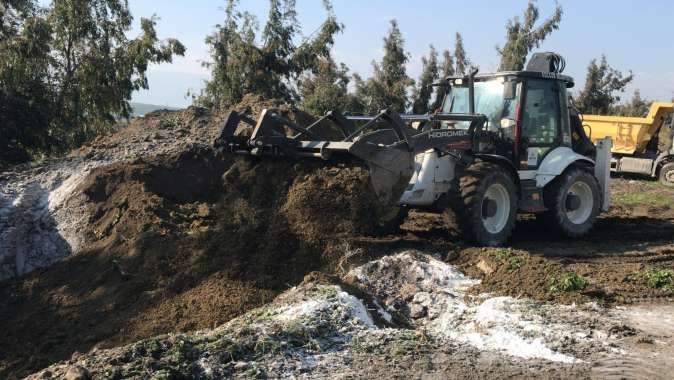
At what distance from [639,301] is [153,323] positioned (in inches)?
183

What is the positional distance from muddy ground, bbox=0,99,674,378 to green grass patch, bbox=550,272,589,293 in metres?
0.02

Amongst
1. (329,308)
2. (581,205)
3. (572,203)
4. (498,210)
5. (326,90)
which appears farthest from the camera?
(326,90)

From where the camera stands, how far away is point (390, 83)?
82.8ft

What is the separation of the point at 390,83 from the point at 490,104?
16.7m

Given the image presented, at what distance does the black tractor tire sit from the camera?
304 inches

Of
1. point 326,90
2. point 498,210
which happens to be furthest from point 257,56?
point 498,210

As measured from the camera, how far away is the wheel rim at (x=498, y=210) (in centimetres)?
820

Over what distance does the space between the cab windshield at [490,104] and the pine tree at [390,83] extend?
1550 cm

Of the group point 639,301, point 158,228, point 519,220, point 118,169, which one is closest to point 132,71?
point 118,169

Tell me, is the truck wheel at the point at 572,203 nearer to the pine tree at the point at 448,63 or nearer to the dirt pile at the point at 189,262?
the dirt pile at the point at 189,262

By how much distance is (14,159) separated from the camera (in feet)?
44.0

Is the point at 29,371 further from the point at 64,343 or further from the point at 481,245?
the point at 481,245

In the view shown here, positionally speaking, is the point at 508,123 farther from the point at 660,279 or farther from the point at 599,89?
the point at 599,89

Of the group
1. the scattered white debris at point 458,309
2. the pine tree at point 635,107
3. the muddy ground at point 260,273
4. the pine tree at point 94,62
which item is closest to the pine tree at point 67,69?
the pine tree at point 94,62
